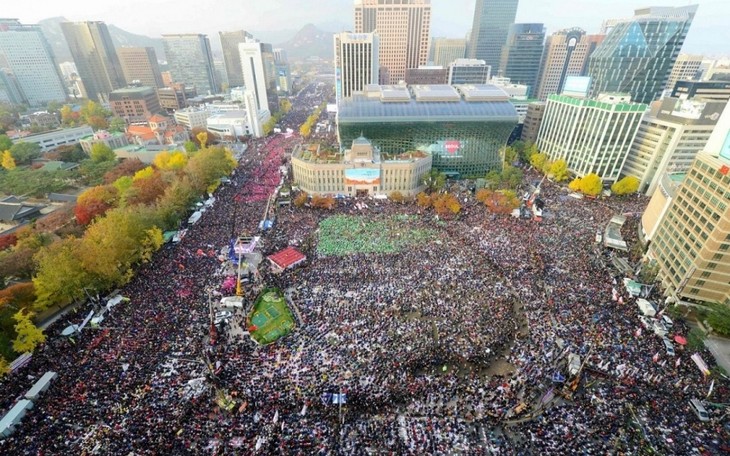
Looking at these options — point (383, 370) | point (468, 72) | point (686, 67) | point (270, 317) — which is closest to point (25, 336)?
point (270, 317)

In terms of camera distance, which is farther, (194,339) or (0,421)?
(194,339)

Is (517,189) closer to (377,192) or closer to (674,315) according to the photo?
(377,192)

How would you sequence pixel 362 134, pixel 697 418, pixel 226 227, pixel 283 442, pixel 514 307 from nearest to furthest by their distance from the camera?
pixel 283 442
pixel 697 418
pixel 514 307
pixel 226 227
pixel 362 134

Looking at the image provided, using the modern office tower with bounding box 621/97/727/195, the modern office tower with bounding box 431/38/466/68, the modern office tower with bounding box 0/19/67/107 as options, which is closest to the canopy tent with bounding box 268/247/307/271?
the modern office tower with bounding box 621/97/727/195

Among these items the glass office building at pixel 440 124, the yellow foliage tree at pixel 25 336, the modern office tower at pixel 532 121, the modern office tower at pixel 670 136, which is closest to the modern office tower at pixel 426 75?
the modern office tower at pixel 532 121

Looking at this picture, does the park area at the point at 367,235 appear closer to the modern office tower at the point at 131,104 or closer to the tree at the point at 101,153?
the tree at the point at 101,153

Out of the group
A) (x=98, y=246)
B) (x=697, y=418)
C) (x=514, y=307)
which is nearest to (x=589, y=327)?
(x=514, y=307)

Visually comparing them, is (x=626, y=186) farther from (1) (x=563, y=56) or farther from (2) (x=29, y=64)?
(2) (x=29, y=64)
